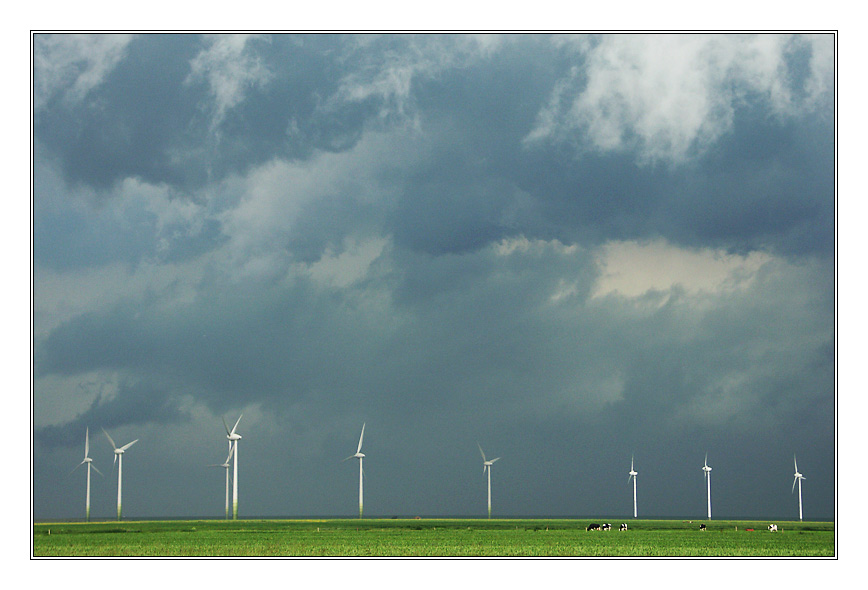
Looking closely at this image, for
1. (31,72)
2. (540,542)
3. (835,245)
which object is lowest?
(540,542)

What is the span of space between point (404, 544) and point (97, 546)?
2137 centimetres

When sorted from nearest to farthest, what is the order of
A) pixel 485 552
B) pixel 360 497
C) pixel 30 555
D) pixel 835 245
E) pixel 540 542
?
1. pixel 30 555
2. pixel 835 245
3. pixel 485 552
4. pixel 540 542
5. pixel 360 497

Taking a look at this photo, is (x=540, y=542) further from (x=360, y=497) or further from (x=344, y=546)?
(x=360, y=497)

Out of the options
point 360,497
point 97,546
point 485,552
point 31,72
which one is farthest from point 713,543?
point 360,497

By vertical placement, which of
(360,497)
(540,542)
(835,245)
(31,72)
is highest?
(31,72)

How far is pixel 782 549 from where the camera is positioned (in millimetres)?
56625

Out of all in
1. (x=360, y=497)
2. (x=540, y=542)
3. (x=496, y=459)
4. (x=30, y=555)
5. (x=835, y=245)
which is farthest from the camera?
(x=496, y=459)

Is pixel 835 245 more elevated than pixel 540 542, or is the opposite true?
pixel 835 245

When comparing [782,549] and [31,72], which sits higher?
[31,72]

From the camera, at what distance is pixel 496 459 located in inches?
6924

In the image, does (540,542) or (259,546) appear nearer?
(259,546)

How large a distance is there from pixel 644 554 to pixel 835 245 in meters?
22.7

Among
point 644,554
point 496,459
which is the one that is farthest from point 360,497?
point 644,554

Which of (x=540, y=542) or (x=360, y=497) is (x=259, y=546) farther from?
(x=360, y=497)
